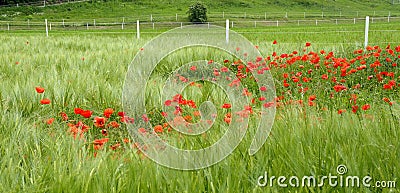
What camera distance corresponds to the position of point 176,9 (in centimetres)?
5078

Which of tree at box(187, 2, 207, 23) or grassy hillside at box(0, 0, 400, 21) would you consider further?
grassy hillside at box(0, 0, 400, 21)

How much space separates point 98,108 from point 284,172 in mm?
2024

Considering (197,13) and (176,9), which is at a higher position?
(176,9)

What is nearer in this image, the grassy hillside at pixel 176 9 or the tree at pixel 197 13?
the tree at pixel 197 13

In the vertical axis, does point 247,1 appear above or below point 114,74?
above

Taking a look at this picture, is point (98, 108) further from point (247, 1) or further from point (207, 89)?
point (247, 1)

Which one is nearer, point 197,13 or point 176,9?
A: point 197,13

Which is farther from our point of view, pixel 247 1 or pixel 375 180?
pixel 247 1

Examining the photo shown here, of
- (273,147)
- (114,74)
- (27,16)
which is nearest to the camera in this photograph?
(273,147)

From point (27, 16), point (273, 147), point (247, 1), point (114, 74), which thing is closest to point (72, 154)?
point (273, 147)

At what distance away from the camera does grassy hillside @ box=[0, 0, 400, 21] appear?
45.4 meters

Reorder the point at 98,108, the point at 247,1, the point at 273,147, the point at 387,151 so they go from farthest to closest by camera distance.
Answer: the point at 247,1 < the point at 98,108 < the point at 273,147 < the point at 387,151

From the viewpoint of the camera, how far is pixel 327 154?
1.57 meters

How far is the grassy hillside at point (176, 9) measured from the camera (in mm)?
45375
